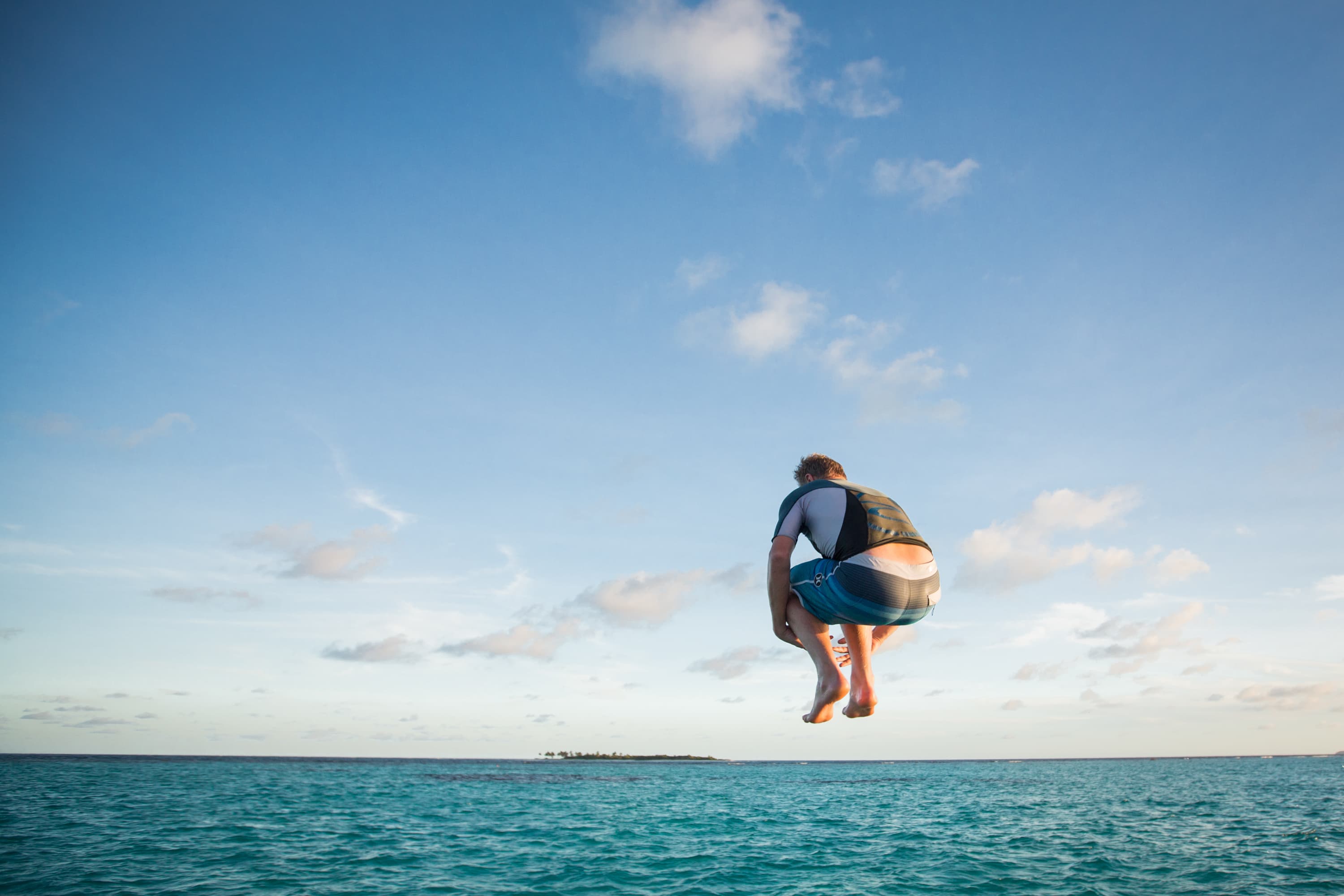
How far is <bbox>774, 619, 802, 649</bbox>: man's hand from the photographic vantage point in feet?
15.5

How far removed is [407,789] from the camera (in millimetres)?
80938

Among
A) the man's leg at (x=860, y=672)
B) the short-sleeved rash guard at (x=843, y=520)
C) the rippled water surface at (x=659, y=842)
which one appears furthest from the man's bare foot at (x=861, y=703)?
the rippled water surface at (x=659, y=842)

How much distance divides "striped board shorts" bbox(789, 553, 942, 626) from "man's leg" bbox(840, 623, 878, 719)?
0.14m

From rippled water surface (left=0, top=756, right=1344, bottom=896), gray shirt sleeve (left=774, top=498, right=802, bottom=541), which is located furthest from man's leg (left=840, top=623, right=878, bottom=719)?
rippled water surface (left=0, top=756, right=1344, bottom=896)

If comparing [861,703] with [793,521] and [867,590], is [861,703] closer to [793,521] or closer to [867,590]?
[867,590]

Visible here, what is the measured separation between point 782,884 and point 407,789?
67027 millimetres

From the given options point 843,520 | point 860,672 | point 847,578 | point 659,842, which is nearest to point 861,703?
point 860,672

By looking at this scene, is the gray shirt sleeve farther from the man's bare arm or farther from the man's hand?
the man's hand

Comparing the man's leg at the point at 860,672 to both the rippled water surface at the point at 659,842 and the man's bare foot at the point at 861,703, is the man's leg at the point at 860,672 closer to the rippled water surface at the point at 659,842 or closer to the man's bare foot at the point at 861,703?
the man's bare foot at the point at 861,703

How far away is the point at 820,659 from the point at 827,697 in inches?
8.5

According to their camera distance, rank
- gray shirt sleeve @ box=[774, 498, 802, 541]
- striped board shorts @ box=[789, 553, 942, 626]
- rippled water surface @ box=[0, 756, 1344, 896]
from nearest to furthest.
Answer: striped board shorts @ box=[789, 553, 942, 626]
gray shirt sleeve @ box=[774, 498, 802, 541]
rippled water surface @ box=[0, 756, 1344, 896]

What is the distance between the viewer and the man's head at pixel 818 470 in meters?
4.73

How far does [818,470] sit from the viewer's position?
4.76 m

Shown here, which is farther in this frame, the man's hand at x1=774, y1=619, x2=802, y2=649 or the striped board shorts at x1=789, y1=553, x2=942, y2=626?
the man's hand at x1=774, y1=619, x2=802, y2=649
